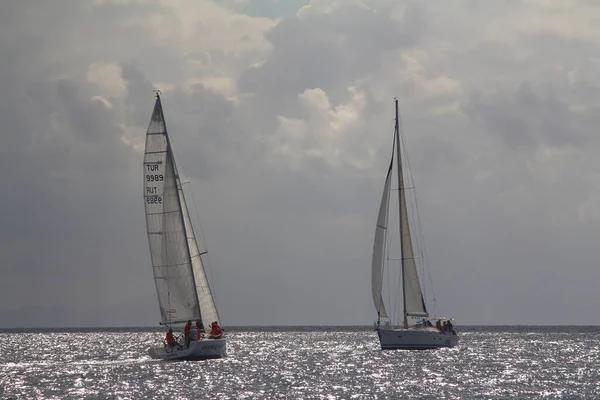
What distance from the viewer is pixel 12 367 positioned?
80312 millimetres

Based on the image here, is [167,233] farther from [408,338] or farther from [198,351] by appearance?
[408,338]

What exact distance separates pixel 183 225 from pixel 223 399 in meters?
21.6

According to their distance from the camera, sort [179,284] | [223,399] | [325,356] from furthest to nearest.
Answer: [325,356] → [179,284] → [223,399]

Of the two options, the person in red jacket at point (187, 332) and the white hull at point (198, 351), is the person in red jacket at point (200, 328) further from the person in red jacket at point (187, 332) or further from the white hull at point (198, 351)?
the white hull at point (198, 351)

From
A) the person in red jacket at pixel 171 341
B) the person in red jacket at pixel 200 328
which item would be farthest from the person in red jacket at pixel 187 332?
the person in red jacket at pixel 171 341

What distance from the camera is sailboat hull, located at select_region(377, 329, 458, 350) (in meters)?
77.9

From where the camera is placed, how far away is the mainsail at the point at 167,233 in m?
69.0

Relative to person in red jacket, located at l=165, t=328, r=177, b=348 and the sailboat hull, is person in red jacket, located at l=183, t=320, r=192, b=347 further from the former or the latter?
the sailboat hull

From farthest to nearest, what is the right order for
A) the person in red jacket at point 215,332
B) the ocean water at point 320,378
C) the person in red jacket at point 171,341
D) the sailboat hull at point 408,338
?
the sailboat hull at point 408,338 → the person in red jacket at point 215,332 → the person in red jacket at point 171,341 → the ocean water at point 320,378

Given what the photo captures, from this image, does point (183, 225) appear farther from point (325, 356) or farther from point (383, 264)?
point (325, 356)

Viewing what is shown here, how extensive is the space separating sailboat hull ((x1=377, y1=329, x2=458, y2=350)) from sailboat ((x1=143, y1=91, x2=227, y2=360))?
47.1 ft

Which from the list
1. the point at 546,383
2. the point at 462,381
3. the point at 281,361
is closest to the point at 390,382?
the point at 462,381

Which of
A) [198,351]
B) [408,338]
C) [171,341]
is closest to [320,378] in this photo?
→ [198,351]

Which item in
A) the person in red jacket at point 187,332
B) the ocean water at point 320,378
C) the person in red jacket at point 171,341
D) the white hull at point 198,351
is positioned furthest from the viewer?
the person in red jacket at point 171,341
